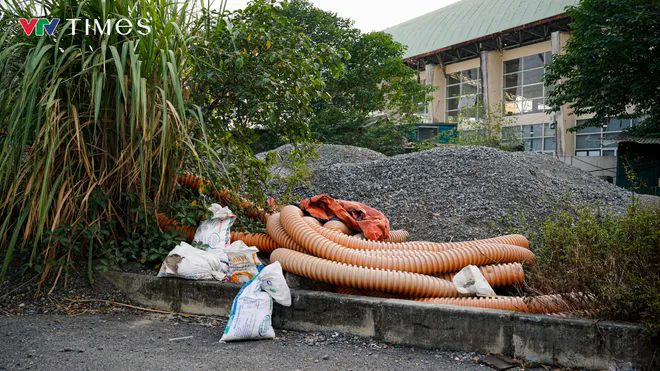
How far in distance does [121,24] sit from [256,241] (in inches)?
80.2

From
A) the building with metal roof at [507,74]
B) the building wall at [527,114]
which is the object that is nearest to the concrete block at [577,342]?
the building wall at [527,114]

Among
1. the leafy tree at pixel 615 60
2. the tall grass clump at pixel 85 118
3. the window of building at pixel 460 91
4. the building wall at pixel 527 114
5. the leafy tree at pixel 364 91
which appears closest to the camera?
the tall grass clump at pixel 85 118

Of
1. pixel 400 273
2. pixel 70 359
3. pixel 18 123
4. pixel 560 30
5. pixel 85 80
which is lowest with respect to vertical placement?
pixel 70 359

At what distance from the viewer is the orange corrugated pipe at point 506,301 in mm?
2782

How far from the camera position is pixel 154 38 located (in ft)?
11.3

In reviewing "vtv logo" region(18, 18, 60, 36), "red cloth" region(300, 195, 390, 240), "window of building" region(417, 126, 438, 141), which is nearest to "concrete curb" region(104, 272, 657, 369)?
"red cloth" region(300, 195, 390, 240)

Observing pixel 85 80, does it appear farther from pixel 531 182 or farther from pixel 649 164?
pixel 649 164

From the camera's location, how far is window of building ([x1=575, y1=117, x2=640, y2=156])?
2066 centimetres

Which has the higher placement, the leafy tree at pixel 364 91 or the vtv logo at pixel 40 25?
the leafy tree at pixel 364 91

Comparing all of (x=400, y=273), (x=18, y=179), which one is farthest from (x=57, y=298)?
(x=400, y=273)

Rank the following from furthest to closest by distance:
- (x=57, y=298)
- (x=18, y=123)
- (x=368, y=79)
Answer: (x=368, y=79)
(x=57, y=298)
(x=18, y=123)

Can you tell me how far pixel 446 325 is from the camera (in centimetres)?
274

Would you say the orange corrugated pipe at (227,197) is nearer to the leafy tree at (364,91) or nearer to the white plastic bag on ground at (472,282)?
the white plastic bag on ground at (472,282)

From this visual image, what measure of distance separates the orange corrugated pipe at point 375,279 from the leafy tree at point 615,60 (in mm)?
12140
